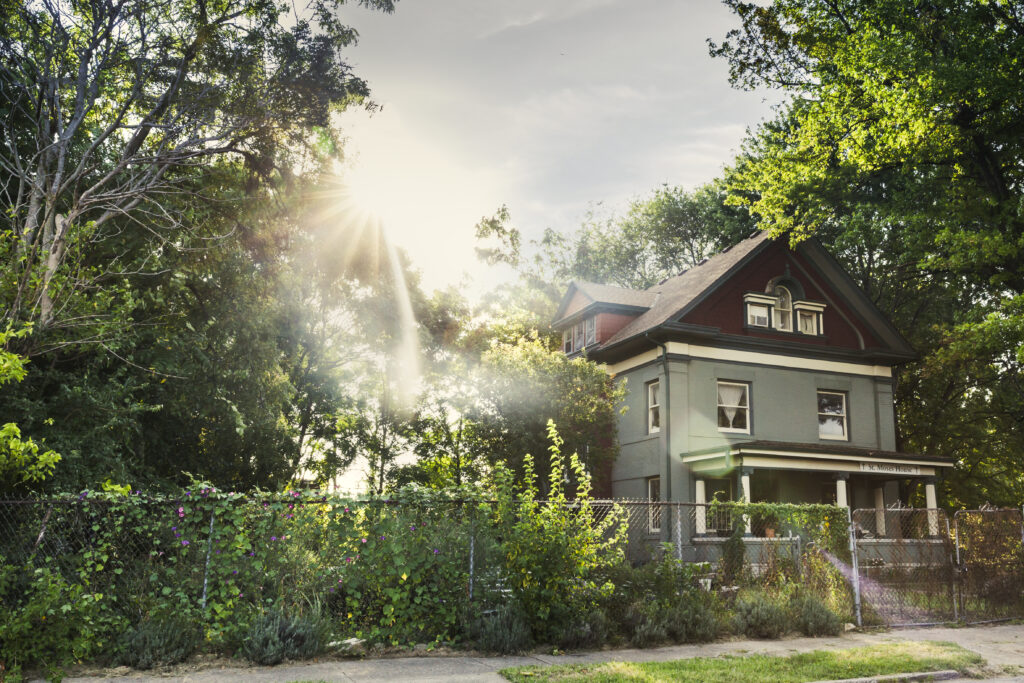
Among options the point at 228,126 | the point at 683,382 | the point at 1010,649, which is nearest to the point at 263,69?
the point at 228,126

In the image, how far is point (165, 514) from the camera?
29.0 feet

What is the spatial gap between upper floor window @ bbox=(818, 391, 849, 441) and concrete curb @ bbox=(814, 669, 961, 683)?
689 inches

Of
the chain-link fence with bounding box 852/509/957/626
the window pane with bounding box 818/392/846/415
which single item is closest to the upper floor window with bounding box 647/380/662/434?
the window pane with bounding box 818/392/846/415

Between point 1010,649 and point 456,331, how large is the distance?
1890cm

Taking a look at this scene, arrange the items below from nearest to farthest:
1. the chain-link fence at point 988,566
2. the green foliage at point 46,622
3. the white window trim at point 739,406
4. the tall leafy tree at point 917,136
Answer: the green foliage at point 46,622 → the chain-link fence at point 988,566 → the tall leafy tree at point 917,136 → the white window trim at point 739,406

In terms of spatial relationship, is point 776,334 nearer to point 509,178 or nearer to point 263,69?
point 509,178

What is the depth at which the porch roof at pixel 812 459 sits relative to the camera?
21.6 m

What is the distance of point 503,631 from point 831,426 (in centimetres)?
1976

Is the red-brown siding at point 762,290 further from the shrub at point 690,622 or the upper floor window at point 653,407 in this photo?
the shrub at point 690,622

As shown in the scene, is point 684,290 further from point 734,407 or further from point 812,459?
point 812,459

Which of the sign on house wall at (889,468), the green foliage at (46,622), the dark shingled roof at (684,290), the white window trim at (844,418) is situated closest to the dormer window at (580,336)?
the dark shingled roof at (684,290)

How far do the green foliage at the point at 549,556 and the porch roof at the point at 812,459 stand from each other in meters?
12.3

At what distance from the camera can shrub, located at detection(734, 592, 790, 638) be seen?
430 inches

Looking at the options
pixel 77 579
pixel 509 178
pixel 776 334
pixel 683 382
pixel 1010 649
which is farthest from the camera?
pixel 776 334
